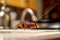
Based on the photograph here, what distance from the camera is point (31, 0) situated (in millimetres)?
1977

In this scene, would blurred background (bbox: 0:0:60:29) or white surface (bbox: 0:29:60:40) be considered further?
blurred background (bbox: 0:0:60:29)

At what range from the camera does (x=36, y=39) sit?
34 centimetres

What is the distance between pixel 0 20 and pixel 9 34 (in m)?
1.13

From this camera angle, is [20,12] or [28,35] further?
[20,12]

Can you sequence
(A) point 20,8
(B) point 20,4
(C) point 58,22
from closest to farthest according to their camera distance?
(C) point 58,22 < (B) point 20,4 < (A) point 20,8

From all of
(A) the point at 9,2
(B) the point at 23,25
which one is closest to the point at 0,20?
(A) the point at 9,2

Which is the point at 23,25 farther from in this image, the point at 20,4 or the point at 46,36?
the point at 20,4

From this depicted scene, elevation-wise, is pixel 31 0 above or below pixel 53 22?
above

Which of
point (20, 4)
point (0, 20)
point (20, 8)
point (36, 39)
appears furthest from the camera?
point (20, 8)

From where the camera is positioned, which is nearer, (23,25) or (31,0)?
(23,25)

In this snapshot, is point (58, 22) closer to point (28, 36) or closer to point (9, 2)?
point (9, 2)

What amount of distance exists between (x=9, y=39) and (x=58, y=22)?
1.40 metres

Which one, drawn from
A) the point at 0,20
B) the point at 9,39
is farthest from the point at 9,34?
the point at 0,20

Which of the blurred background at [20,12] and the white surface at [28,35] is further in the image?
the blurred background at [20,12]
